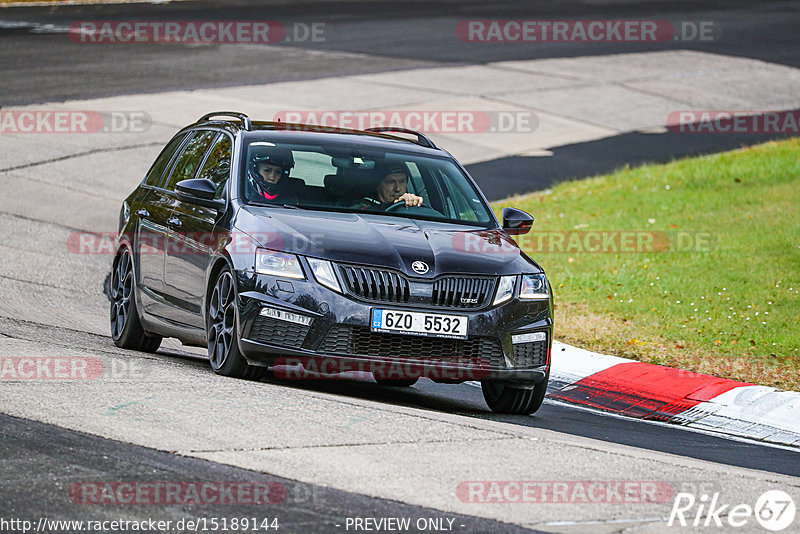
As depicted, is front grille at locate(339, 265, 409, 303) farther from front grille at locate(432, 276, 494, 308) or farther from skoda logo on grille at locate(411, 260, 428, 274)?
front grille at locate(432, 276, 494, 308)

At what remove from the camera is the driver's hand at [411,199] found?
9344mm

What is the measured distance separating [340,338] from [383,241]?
688 mm

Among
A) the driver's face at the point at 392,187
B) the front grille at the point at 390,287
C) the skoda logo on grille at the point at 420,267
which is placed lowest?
the front grille at the point at 390,287

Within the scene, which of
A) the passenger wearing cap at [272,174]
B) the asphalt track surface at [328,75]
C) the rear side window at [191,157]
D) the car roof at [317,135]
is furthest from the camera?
the rear side window at [191,157]

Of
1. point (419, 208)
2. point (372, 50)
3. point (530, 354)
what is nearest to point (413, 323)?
A: point (530, 354)

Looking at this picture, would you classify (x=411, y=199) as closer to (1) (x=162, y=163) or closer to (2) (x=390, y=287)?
(2) (x=390, y=287)

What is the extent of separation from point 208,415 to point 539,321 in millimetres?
2477

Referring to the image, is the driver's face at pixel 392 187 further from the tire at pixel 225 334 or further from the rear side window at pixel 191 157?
the rear side window at pixel 191 157

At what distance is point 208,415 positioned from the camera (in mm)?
7082

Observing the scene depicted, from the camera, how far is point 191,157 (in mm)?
10234

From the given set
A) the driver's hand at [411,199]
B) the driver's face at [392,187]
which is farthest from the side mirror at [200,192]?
the driver's hand at [411,199]

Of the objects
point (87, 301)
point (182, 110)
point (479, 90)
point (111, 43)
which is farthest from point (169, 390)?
point (111, 43)

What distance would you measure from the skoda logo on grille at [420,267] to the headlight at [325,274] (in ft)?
1.56

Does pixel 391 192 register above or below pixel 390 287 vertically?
above
